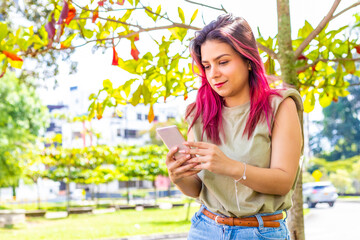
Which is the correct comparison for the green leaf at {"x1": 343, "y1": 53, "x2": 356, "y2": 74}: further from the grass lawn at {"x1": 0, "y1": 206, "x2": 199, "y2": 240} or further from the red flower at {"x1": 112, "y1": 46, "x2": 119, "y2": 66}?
the grass lawn at {"x1": 0, "y1": 206, "x2": 199, "y2": 240}

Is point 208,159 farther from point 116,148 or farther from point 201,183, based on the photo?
point 116,148

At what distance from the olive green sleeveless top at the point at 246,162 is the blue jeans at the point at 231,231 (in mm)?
32

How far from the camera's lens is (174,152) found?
1043 millimetres

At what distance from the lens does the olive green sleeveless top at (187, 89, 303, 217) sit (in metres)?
1.03

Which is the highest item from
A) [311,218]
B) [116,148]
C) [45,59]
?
[45,59]

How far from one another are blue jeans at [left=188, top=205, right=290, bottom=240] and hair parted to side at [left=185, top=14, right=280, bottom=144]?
0.20 meters

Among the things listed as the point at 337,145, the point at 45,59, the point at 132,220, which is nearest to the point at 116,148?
the point at 132,220

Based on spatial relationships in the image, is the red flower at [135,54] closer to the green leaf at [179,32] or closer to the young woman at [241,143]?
the green leaf at [179,32]

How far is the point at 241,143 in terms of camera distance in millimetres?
1073

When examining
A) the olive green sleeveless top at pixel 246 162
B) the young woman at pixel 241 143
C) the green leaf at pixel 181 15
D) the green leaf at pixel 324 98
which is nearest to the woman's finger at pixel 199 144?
the young woman at pixel 241 143

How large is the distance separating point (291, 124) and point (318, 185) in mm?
16022

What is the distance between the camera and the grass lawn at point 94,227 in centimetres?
984

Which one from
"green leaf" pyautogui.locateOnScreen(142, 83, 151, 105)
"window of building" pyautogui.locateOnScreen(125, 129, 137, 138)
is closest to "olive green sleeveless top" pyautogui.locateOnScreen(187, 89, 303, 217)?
"green leaf" pyautogui.locateOnScreen(142, 83, 151, 105)

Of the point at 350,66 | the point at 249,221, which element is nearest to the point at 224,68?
the point at 249,221
